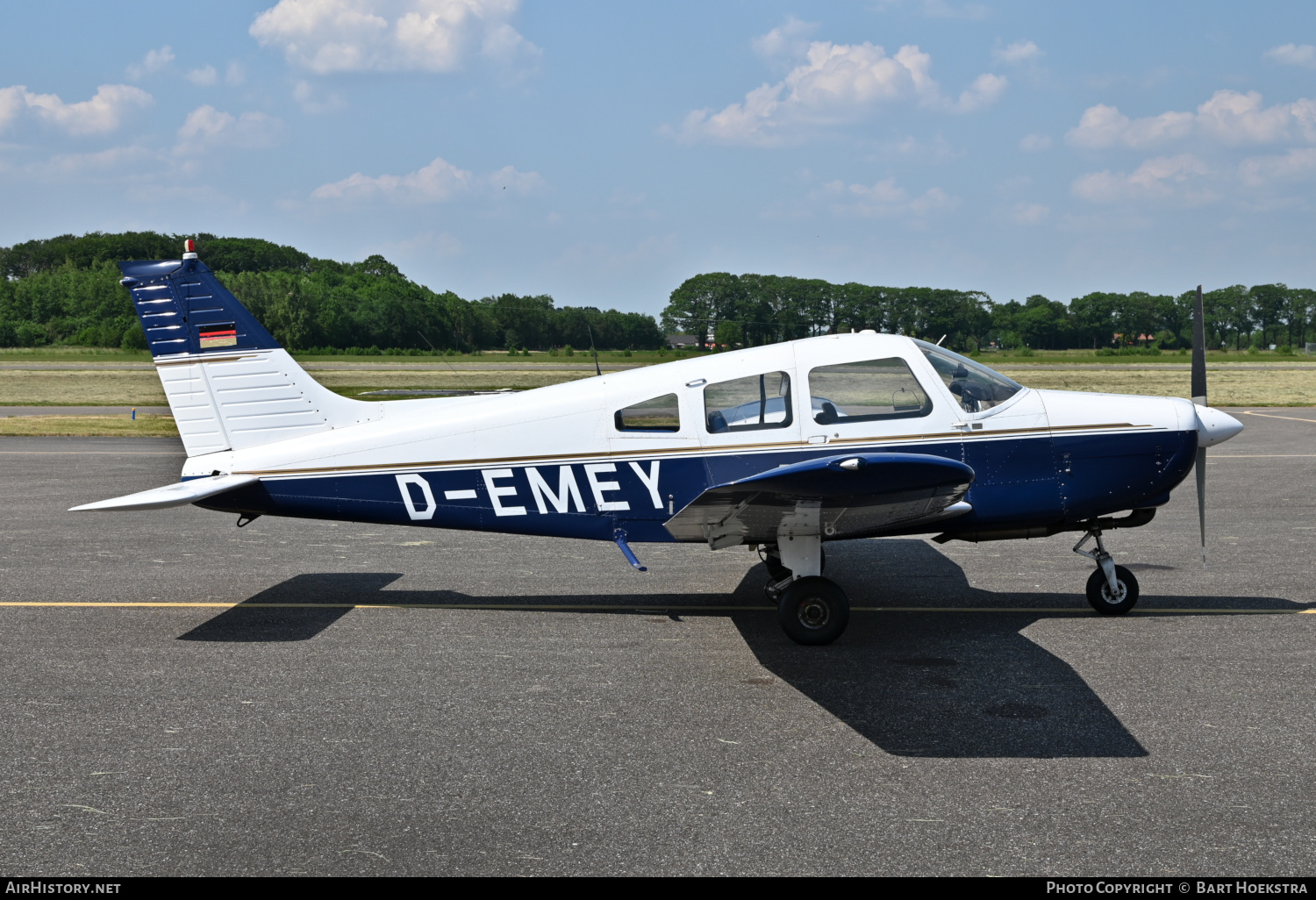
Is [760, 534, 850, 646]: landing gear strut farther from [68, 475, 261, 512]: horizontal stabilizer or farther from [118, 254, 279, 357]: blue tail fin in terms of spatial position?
[118, 254, 279, 357]: blue tail fin

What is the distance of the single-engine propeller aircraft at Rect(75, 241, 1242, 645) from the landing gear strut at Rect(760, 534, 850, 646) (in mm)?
12

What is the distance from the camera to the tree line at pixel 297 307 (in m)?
40.4

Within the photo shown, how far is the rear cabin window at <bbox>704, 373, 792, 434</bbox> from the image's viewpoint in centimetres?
734

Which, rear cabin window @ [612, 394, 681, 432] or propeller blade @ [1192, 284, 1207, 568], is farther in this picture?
propeller blade @ [1192, 284, 1207, 568]

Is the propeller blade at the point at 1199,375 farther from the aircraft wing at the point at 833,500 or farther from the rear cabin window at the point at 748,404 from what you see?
the rear cabin window at the point at 748,404

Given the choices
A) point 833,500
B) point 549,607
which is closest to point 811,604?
point 833,500

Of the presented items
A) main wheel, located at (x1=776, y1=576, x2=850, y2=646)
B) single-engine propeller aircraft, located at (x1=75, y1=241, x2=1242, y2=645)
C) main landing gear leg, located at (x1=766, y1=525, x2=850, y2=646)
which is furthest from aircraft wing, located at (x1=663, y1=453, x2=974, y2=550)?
main wheel, located at (x1=776, y1=576, x2=850, y2=646)

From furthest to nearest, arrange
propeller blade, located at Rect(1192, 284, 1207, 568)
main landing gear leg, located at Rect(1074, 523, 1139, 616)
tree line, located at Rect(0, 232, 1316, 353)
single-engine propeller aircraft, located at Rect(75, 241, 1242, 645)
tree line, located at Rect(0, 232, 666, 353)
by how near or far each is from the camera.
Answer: tree line, located at Rect(0, 232, 666, 353), tree line, located at Rect(0, 232, 1316, 353), propeller blade, located at Rect(1192, 284, 1207, 568), main landing gear leg, located at Rect(1074, 523, 1139, 616), single-engine propeller aircraft, located at Rect(75, 241, 1242, 645)

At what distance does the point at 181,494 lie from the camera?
7.30 meters

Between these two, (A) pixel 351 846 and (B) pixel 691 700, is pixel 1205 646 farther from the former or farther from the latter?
(A) pixel 351 846

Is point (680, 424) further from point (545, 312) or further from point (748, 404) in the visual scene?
point (545, 312)

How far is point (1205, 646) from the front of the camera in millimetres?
6805
